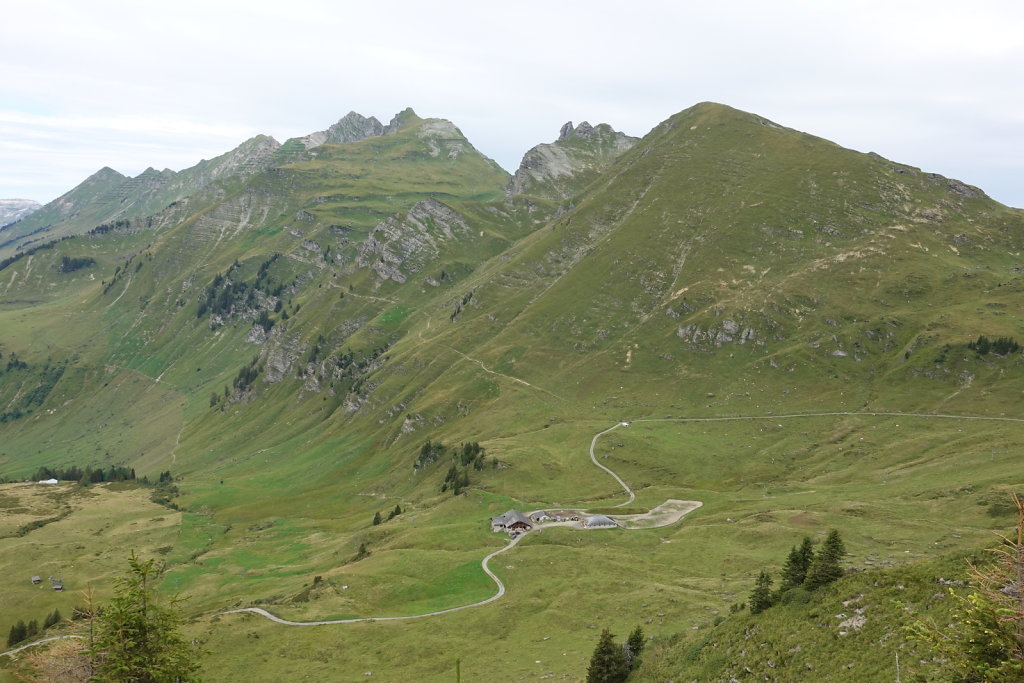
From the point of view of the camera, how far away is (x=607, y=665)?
168ft

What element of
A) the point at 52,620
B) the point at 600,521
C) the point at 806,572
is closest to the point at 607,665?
the point at 806,572

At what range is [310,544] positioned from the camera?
510ft

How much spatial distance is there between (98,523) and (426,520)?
373 ft

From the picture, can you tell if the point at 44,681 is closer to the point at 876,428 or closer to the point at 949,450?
the point at 949,450

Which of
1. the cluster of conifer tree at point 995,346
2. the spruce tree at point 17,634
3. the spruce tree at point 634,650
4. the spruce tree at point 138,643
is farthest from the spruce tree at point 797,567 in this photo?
the cluster of conifer tree at point 995,346

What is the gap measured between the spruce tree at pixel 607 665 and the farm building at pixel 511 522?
211 ft

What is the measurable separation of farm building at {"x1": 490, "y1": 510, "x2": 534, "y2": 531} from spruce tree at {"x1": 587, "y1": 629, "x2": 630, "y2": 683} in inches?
2538

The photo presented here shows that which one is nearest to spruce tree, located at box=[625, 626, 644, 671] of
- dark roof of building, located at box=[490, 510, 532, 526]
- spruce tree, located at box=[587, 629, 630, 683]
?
spruce tree, located at box=[587, 629, 630, 683]

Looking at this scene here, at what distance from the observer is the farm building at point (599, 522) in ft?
370

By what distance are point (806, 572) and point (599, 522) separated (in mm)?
66008

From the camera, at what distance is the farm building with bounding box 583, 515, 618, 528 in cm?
11274

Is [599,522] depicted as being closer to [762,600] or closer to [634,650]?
[634,650]

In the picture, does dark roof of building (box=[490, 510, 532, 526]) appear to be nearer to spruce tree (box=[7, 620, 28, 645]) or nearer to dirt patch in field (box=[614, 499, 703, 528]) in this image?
dirt patch in field (box=[614, 499, 703, 528])

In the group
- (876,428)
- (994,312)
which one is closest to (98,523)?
(876,428)
